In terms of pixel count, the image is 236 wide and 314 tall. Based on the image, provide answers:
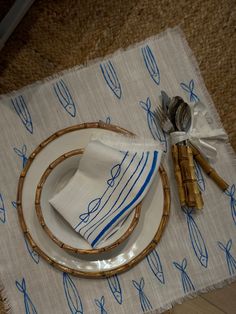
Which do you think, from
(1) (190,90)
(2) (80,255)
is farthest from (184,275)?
(1) (190,90)

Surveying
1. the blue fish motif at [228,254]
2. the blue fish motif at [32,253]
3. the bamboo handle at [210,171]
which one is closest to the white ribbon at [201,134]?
the bamboo handle at [210,171]

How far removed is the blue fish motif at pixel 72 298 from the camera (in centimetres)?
58

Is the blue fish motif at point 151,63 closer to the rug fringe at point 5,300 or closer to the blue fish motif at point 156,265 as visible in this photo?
the blue fish motif at point 156,265

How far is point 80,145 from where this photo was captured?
57 centimetres

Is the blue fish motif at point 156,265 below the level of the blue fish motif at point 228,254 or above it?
above

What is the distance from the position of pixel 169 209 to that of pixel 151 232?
0.12 ft

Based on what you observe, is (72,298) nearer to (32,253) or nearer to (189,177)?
(32,253)

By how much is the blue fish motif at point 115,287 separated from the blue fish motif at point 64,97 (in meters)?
0.21

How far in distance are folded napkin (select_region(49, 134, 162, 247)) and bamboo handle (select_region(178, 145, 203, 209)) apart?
4cm

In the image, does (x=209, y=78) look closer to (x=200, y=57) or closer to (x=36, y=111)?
(x=200, y=57)

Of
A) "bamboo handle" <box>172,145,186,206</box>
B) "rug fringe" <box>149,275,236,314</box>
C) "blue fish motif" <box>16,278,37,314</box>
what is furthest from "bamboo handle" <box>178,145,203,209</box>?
"blue fish motif" <box>16,278,37,314</box>

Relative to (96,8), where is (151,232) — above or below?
below

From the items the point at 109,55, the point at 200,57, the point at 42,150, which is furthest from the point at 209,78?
the point at 42,150

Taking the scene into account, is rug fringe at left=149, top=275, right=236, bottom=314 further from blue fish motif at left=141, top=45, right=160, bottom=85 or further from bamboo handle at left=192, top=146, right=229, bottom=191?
blue fish motif at left=141, top=45, right=160, bottom=85
